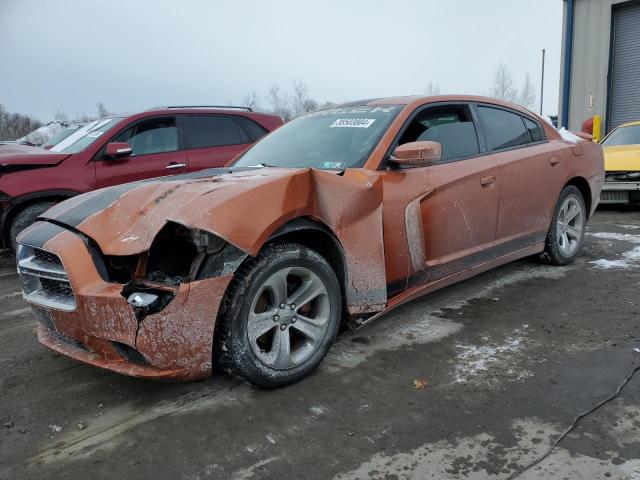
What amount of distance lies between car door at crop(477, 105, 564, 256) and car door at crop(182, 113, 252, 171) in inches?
140

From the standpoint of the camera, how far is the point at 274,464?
Answer: 2.37 meters

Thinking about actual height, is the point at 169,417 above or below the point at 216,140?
below

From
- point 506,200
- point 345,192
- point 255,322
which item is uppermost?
point 345,192

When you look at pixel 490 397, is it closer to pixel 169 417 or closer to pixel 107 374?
pixel 169 417

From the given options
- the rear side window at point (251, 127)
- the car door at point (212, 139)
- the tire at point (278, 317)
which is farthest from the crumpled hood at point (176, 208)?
the rear side window at point (251, 127)

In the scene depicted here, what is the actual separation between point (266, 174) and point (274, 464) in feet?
5.07

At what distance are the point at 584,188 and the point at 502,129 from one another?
4.85 ft

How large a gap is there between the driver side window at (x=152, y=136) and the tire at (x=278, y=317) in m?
4.51

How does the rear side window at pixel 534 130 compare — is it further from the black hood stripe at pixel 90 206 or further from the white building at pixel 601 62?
the white building at pixel 601 62

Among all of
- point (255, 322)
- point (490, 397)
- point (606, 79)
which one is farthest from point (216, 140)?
point (606, 79)

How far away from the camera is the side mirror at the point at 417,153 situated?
11.2 feet

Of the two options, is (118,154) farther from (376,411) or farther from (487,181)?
(376,411)

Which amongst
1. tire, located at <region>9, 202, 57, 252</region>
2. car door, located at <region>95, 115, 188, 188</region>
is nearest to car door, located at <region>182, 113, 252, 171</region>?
car door, located at <region>95, 115, 188, 188</region>

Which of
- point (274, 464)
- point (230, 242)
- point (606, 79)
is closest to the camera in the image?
point (274, 464)
